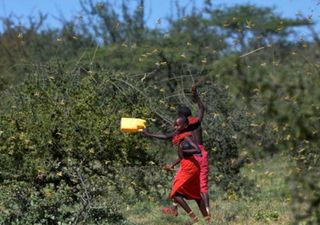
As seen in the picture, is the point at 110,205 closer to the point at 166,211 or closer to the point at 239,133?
the point at 166,211

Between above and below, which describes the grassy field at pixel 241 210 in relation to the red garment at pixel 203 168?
below

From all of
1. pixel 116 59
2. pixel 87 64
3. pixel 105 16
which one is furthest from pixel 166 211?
pixel 105 16

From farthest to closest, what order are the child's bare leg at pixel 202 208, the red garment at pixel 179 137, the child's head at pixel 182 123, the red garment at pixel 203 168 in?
the red garment at pixel 203 168, the child's bare leg at pixel 202 208, the child's head at pixel 182 123, the red garment at pixel 179 137

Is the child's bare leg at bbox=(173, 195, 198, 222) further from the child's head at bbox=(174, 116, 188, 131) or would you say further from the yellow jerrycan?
the yellow jerrycan

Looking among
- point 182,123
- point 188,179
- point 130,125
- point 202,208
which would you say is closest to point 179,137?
point 182,123

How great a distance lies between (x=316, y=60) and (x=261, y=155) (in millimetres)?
974

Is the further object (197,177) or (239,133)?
(239,133)

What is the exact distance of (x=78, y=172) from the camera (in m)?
8.77

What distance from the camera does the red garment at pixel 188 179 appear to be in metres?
9.55

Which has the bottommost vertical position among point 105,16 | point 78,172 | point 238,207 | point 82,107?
point 238,207

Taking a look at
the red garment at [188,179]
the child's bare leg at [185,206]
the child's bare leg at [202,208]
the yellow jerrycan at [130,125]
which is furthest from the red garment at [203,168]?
the yellow jerrycan at [130,125]

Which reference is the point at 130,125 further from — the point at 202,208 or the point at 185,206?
the point at 202,208

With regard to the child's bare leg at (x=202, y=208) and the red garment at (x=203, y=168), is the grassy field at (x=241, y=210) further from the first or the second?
the red garment at (x=203, y=168)

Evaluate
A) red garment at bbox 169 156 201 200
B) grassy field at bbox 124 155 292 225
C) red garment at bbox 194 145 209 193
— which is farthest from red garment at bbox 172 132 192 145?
grassy field at bbox 124 155 292 225
